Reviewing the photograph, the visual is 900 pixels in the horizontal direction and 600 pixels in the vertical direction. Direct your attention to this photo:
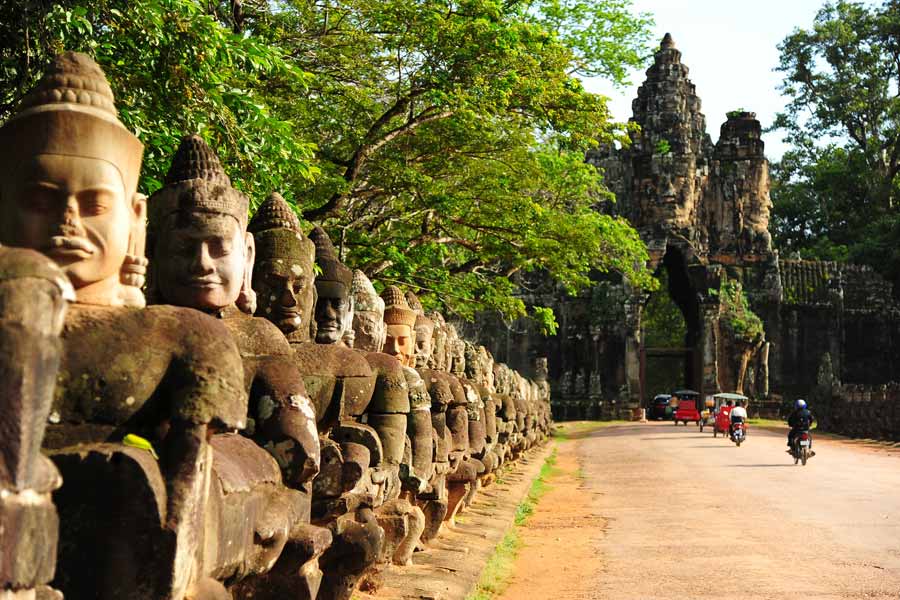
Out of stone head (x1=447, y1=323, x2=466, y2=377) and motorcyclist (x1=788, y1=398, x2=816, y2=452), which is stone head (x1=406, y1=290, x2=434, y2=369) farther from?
motorcyclist (x1=788, y1=398, x2=816, y2=452)

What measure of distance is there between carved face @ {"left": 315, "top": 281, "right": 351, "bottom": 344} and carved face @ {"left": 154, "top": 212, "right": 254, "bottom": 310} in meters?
1.84

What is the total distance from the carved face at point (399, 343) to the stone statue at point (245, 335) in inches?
141

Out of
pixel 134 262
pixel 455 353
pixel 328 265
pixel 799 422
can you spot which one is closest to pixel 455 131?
pixel 455 353

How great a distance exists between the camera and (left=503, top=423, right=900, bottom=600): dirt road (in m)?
7.68

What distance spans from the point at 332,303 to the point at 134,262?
2813 mm

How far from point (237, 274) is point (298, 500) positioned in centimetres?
86

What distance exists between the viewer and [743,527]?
10719 millimetres

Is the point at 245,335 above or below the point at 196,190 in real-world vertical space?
below

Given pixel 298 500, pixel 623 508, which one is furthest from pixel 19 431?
pixel 623 508

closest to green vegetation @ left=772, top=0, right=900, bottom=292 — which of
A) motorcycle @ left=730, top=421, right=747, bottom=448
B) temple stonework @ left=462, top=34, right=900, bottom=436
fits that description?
temple stonework @ left=462, top=34, right=900, bottom=436

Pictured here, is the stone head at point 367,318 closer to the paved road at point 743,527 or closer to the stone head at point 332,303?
the stone head at point 332,303

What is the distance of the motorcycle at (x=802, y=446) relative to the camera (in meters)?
20.0

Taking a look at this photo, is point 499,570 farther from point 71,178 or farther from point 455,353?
point 71,178

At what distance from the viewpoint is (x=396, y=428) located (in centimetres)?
586
